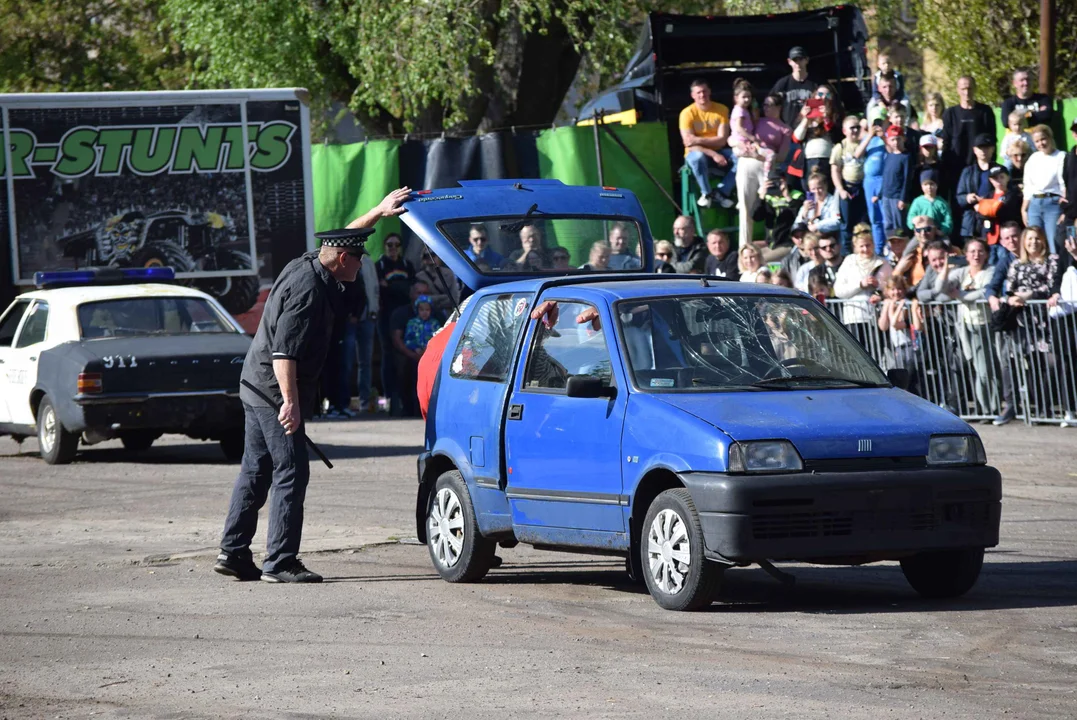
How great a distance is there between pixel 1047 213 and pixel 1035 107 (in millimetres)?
1597

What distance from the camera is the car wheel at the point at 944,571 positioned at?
876 centimetres

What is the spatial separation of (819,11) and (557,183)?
36.8 ft

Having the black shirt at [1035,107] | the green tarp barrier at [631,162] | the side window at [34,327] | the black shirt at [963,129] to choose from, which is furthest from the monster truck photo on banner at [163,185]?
the black shirt at [1035,107]

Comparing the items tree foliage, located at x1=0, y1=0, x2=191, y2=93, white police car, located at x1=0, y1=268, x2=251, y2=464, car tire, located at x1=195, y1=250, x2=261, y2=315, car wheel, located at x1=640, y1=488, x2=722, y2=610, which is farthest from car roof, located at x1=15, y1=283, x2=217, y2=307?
tree foliage, located at x1=0, y1=0, x2=191, y2=93

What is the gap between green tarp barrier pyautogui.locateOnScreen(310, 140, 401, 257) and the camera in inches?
923

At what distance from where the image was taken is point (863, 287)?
60.1 ft

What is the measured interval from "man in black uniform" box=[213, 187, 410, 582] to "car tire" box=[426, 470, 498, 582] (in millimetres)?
677

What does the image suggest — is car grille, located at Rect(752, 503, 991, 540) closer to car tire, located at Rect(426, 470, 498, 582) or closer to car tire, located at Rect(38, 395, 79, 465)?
car tire, located at Rect(426, 470, 498, 582)

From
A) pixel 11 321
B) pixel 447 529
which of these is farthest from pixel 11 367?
pixel 447 529

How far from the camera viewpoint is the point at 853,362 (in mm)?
9328

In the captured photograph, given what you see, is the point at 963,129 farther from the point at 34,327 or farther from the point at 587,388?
the point at 587,388

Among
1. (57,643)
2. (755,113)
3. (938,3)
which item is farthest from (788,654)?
(938,3)

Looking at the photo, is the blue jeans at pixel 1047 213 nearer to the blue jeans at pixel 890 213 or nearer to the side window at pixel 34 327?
the blue jeans at pixel 890 213

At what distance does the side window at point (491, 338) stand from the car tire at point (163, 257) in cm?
1084
